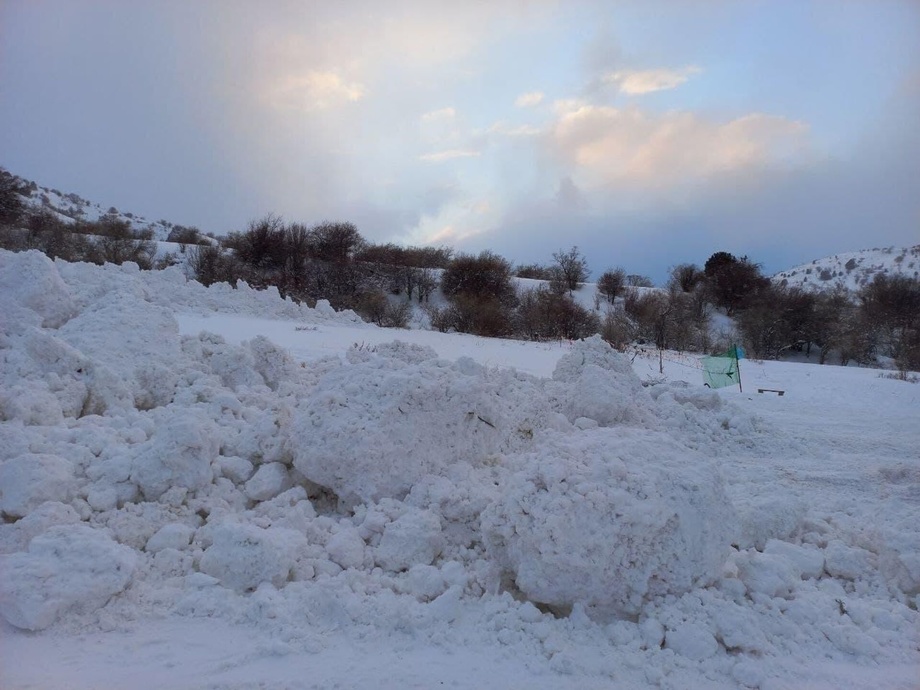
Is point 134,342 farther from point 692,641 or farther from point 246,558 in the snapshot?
point 692,641

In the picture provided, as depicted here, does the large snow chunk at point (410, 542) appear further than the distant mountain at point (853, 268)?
No

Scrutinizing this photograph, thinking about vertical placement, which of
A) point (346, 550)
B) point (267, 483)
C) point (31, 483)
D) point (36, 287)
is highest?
point (36, 287)

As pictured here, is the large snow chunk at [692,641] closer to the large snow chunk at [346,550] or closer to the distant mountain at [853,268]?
the large snow chunk at [346,550]

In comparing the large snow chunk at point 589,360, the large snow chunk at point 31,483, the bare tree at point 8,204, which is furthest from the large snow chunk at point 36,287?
the bare tree at point 8,204

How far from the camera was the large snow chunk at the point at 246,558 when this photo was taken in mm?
2383

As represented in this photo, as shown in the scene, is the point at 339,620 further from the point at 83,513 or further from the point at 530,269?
the point at 530,269

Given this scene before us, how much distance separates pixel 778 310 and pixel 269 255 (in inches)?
826

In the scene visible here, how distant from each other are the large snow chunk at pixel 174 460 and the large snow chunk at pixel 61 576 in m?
0.47

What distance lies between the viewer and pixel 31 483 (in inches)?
102

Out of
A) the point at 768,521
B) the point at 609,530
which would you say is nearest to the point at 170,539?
the point at 609,530

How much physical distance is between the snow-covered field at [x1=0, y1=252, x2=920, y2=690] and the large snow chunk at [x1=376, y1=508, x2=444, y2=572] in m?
0.01

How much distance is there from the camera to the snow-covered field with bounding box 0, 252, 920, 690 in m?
2.06

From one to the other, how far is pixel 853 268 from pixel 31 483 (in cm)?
4951

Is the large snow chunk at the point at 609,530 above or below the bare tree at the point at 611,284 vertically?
below
